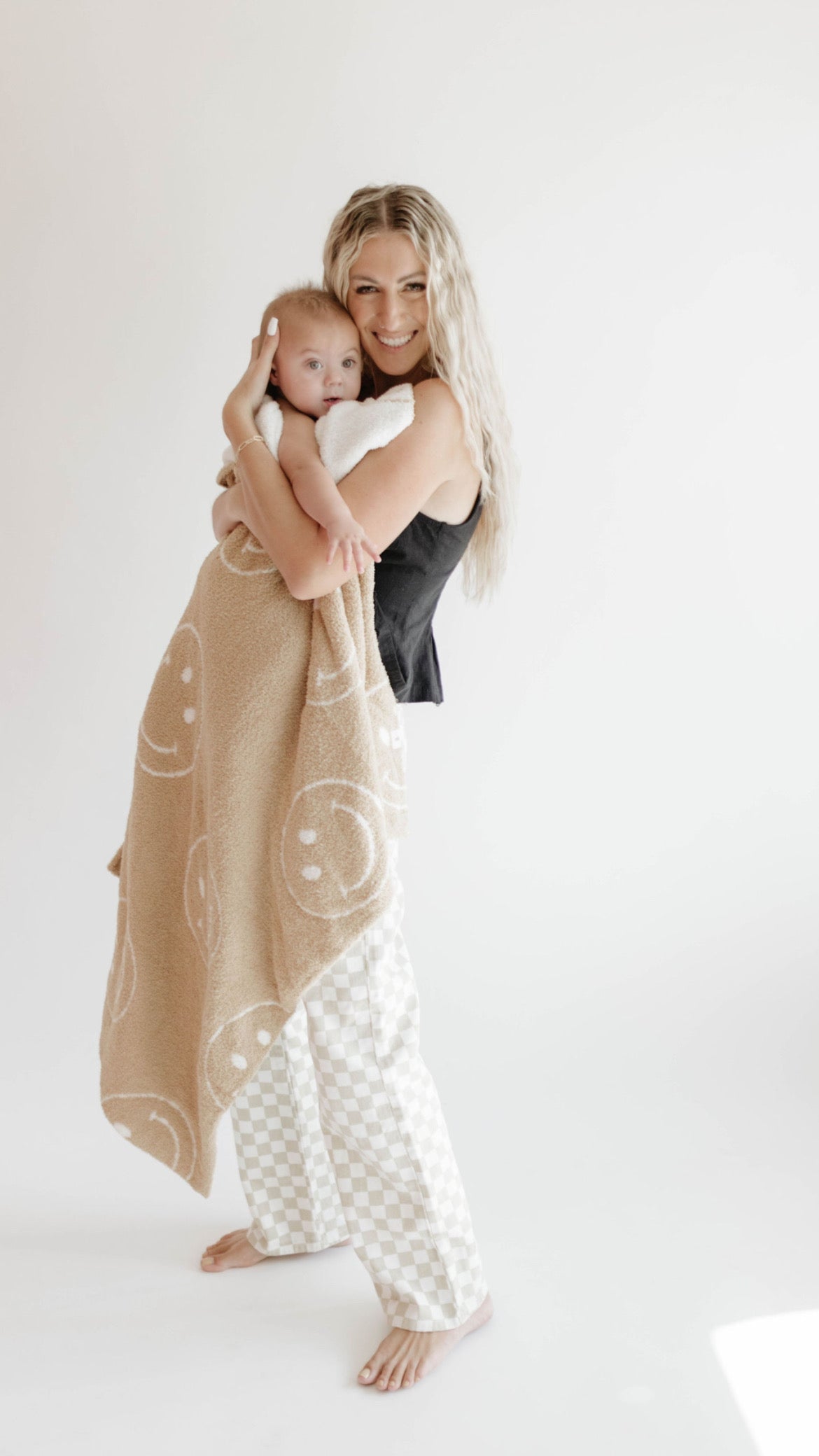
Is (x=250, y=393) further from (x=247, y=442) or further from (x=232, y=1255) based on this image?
(x=232, y=1255)

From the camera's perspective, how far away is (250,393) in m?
1.51

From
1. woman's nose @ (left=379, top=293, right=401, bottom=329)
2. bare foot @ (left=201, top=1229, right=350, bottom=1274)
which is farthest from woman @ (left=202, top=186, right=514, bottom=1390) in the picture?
bare foot @ (left=201, top=1229, right=350, bottom=1274)

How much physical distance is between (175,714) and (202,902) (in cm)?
25

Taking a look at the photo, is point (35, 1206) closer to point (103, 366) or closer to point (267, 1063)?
point (267, 1063)

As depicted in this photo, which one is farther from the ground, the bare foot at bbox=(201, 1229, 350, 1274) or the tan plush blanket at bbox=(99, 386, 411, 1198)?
the tan plush blanket at bbox=(99, 386, 411, 1198)

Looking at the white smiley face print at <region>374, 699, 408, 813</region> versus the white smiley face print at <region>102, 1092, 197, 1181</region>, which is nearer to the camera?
the white smiley face print at <region>374, 699, 408, 813</region>

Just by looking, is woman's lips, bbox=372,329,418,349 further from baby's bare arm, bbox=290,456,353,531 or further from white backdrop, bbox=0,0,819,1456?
white backdrop, bbox=0,0,819,1456

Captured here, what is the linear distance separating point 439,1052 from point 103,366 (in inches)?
54.6

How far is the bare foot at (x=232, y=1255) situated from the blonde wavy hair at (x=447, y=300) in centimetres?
112

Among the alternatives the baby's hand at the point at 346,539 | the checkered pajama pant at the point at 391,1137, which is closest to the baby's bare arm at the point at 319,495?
the baby's hand at the point at 346,539

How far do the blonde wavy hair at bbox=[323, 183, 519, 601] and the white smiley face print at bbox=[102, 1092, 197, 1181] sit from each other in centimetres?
92

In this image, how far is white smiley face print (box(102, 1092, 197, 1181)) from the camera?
162 cm

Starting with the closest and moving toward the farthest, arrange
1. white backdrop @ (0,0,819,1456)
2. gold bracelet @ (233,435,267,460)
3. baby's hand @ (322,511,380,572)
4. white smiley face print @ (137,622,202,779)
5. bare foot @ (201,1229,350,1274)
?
baby's hand @ (322,511,380,572) < gold bracelet @ (233,435,267,460) < white smiley face print @ (137,622,202,779) < bare foot @ (201,1229,350,1274) < white backdrop @ (0,0,819,1456)

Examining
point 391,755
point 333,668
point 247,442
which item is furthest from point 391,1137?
point 247,442
